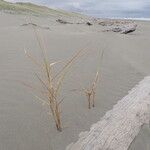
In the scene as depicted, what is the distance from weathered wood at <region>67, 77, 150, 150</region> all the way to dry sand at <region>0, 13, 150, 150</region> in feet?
0.25

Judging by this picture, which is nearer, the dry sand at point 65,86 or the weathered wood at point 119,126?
the weathered wood at point 119,126

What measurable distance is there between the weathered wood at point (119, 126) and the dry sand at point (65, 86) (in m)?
0.08

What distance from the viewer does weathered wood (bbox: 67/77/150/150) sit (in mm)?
2391

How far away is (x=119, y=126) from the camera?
2.63 m

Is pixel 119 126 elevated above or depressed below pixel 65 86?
above

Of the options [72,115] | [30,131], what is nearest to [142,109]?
[72,115]

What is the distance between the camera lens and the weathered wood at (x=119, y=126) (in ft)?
7.84

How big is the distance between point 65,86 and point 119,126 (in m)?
1.12

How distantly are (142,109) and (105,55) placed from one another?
2305mm

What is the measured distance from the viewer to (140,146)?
2592 mm

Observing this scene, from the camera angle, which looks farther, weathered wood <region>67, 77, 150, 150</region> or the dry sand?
the dry sand

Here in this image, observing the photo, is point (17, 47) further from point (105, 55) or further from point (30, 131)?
point (30, 131)

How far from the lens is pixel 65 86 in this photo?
11.9 ft

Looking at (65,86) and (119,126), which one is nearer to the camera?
(119,126)
